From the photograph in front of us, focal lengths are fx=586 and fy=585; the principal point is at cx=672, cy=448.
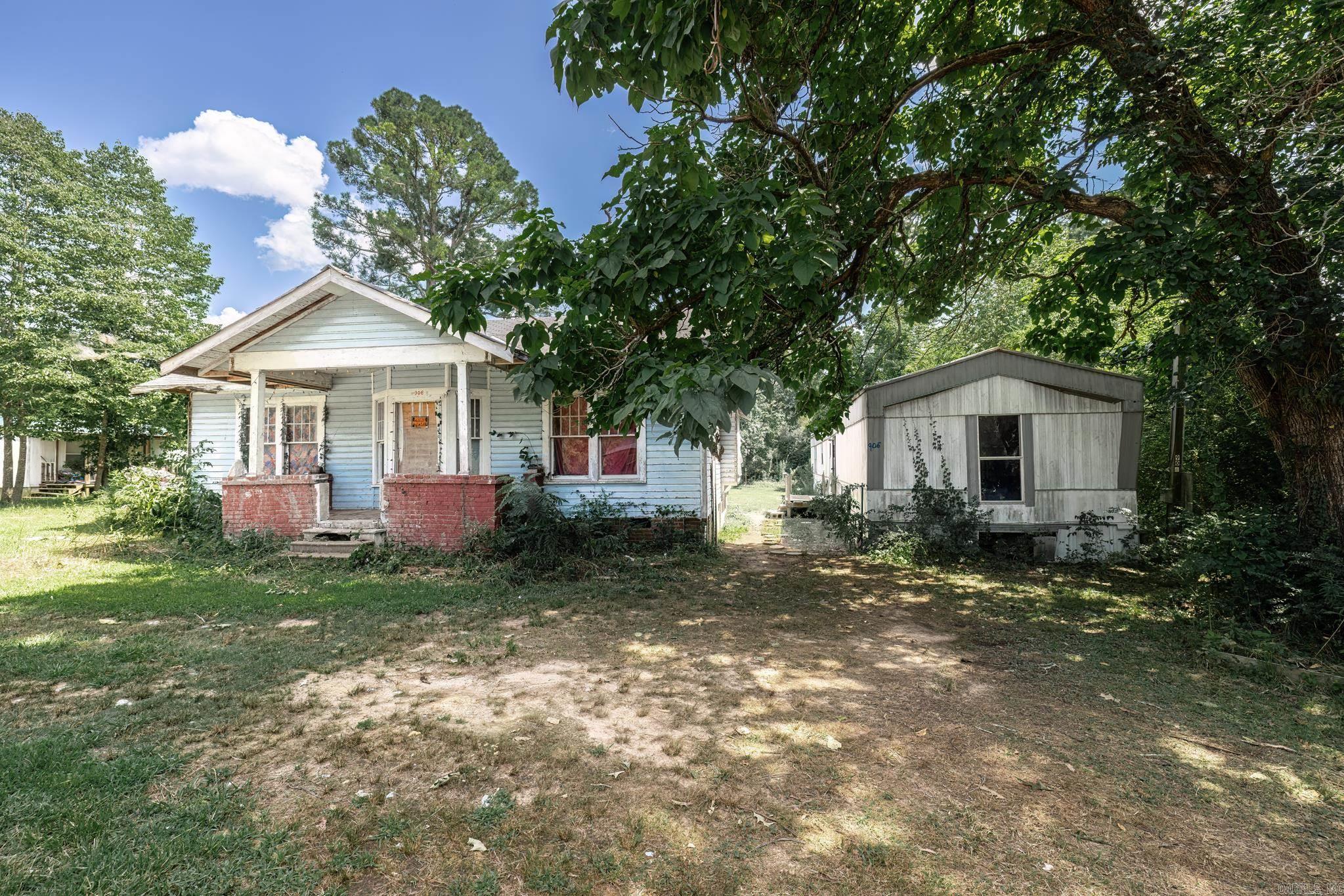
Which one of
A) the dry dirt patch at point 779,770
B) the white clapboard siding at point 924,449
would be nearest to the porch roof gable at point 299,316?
the dry dirt patch at point 779,770

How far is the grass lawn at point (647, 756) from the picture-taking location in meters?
2.27

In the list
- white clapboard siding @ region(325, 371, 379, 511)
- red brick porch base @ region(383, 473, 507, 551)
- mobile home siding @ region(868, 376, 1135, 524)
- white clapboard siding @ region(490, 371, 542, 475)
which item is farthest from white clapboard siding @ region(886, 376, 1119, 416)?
white clapboard siding @ region(325, 371, 379, 511)

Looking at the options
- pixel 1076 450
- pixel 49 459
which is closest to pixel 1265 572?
pixel 1076 450

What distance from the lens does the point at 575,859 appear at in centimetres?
231

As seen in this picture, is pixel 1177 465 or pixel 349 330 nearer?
pixel 1177 465

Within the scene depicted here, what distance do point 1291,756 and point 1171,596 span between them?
3742 mm

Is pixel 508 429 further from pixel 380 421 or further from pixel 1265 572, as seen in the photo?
pixel 1265 572

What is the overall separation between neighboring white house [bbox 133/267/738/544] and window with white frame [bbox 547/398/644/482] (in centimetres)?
3

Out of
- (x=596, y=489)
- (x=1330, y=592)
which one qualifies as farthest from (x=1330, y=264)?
(x=596, y=489)

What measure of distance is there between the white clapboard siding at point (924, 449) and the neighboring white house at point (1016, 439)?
0.05ft

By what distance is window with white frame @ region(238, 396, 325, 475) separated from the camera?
11.8m

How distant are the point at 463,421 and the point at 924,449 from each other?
7.84 metres

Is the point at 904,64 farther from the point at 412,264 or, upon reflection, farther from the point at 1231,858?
the point at 412,264

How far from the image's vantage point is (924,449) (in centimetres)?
1023
